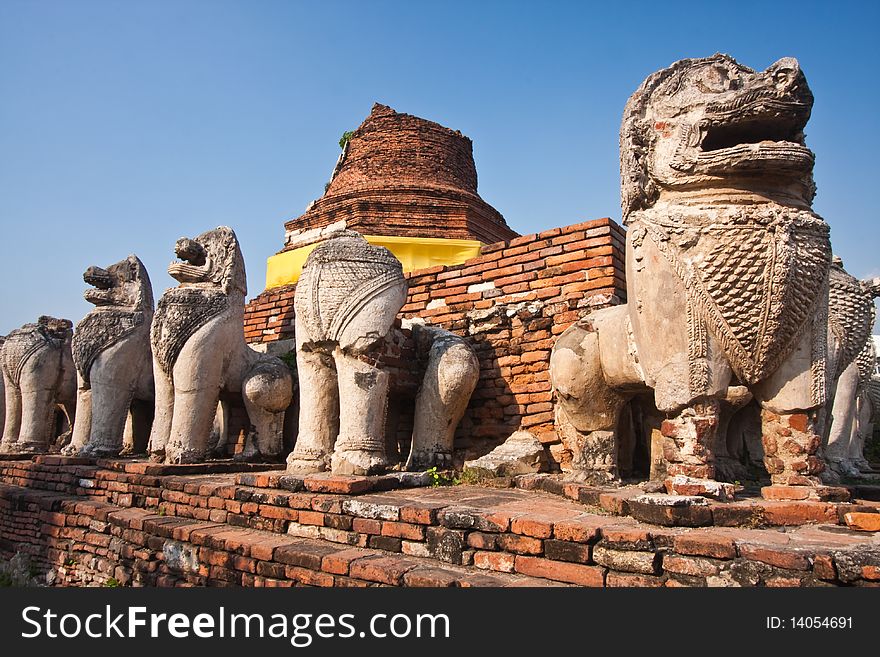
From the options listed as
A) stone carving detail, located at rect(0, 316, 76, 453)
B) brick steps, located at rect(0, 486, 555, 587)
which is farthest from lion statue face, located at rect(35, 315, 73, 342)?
brick steps, located at rect(0, 486, 555, 587)

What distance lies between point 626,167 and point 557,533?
6.24 ft

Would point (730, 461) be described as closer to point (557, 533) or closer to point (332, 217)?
point (557, 533)

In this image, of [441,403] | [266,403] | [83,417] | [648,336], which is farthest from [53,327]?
[648,336]

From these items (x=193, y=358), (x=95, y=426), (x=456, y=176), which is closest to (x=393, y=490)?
(x=193, y=358)

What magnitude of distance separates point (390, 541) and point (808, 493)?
6.40 feet

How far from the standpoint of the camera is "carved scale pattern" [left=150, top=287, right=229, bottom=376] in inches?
215

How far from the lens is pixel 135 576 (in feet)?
13.9

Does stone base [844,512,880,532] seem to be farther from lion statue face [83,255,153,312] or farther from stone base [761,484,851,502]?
lion statue face [83,255,153,312]

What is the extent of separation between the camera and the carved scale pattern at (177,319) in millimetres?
5461

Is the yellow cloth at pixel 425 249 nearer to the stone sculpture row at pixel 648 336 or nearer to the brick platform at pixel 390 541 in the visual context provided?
the stone sculpture row at pixel 648 336

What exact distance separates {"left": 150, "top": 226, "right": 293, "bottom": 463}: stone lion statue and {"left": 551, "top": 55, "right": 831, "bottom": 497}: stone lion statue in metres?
3.69

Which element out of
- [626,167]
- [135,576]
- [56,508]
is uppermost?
[626,167]


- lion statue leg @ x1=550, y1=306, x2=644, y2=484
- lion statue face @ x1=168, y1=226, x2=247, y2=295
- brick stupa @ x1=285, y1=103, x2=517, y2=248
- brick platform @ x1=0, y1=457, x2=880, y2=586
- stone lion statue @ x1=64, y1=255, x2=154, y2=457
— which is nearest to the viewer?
brick platform @ x1=0, y1=457, x2=880, y2=586

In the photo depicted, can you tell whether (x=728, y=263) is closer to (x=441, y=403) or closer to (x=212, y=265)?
(x=441, y=403)
